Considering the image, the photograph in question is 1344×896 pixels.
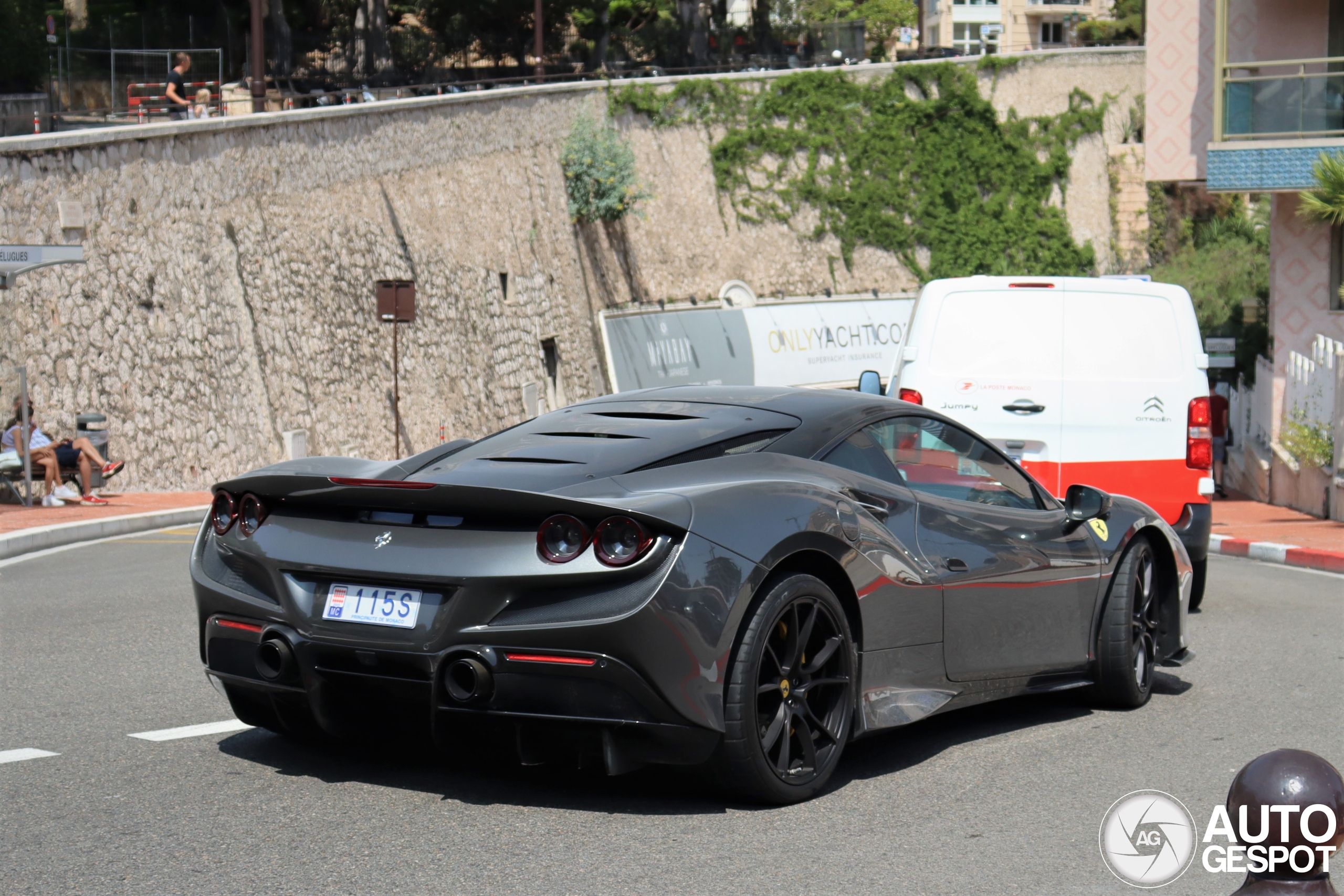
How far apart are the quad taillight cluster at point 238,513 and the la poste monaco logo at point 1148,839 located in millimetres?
2835

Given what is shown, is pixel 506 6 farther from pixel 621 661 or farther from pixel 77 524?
pixel 621 661

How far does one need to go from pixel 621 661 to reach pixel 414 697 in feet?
2.19

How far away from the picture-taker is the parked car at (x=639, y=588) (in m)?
4.39

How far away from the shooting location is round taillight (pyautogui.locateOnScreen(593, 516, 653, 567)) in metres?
4.37

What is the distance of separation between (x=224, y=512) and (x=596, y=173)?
108ft

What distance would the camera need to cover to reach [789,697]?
4711mm

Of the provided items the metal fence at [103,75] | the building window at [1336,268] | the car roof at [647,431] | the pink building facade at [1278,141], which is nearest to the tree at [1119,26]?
the metal fence at [103,75]

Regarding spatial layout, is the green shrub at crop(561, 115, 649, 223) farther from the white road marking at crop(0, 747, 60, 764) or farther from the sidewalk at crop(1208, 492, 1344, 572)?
the white road marking at crop(0, 747, 60, 764)

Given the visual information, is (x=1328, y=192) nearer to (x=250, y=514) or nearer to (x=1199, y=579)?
(x=1199, y=579)

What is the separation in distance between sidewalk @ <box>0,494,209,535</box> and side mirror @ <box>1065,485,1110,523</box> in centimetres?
1090

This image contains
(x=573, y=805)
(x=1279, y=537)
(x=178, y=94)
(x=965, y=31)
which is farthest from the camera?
(x=965, y=31)

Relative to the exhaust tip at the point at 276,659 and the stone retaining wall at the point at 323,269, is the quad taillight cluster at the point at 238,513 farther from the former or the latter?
the stone retaining wall at the point at 323,269

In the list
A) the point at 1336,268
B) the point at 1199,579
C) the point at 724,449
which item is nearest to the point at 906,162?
the point at 1336,268

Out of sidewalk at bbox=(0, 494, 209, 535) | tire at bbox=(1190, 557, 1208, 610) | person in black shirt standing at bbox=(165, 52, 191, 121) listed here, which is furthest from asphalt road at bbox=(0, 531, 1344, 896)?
person in black shirt standing at bbox=(165, 52, 191, 121)
